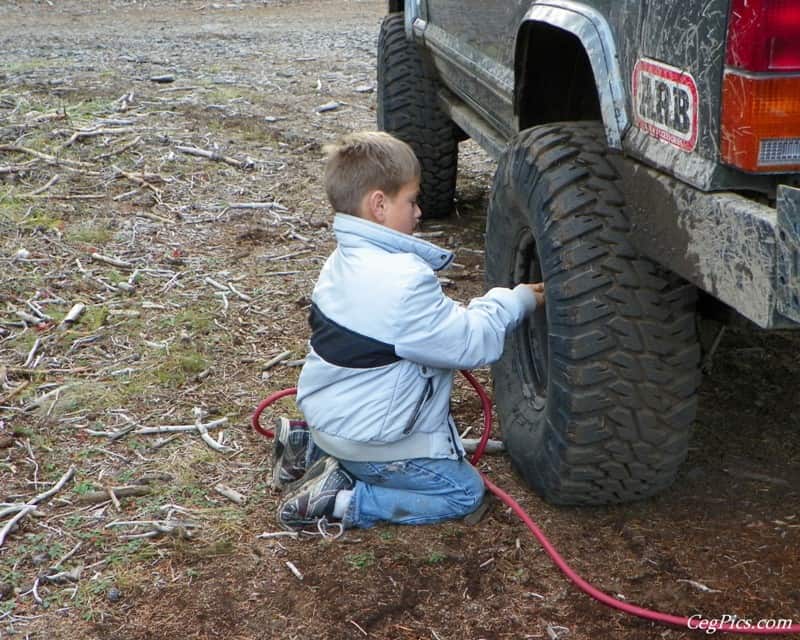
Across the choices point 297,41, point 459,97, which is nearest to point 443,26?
point 459,97

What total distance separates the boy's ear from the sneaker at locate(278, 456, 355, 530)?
2.34 ft

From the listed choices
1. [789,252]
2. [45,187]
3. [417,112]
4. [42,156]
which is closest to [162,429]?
[789,252]

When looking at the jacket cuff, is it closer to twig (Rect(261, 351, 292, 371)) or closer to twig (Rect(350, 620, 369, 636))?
twig (Rect(350, 620, 369, 636))

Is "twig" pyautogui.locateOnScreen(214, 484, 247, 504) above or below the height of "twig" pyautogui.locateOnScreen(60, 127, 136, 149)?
above

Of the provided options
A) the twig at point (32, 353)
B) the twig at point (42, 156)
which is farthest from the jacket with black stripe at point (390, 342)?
the twig at point (42, 156)

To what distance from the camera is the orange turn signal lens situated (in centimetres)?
192

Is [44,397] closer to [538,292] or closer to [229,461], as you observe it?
[229,461]

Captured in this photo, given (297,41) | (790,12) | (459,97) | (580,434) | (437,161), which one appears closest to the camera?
(790,12)

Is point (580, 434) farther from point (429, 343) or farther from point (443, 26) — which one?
point (443, 26)

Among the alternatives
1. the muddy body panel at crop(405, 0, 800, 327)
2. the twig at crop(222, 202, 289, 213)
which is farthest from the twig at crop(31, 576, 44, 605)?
the twig at crop(222, 202, 289, 213)

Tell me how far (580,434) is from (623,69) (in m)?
0.88

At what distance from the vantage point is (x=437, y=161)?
18.2ft

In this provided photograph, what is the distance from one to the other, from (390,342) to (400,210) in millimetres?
378

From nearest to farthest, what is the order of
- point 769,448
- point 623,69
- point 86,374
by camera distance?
point 623,69
point 769,448
point 86,374
